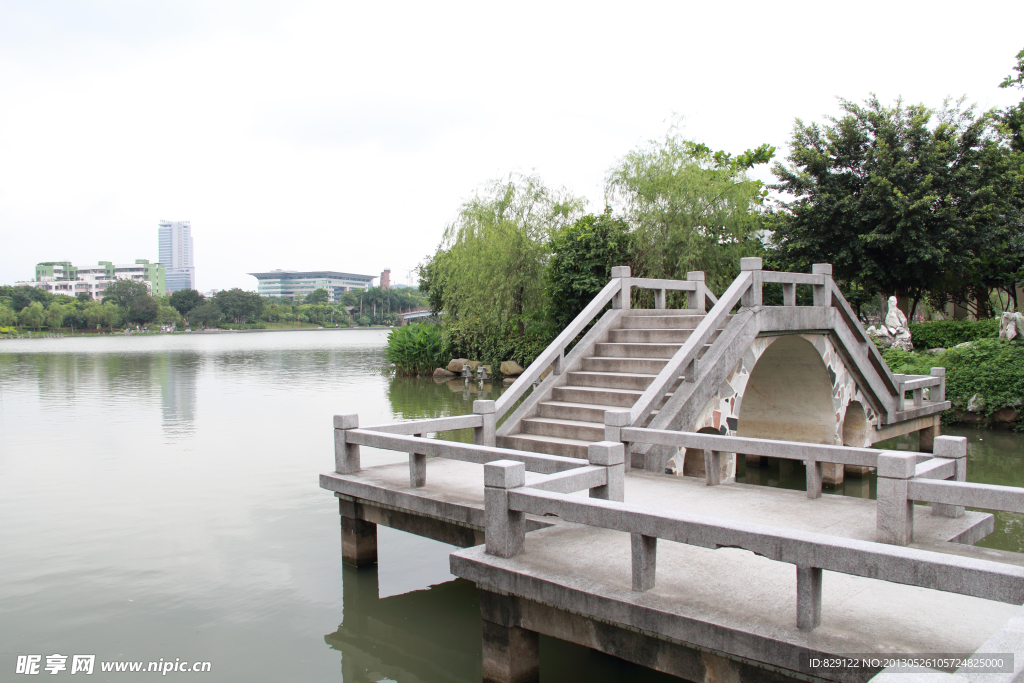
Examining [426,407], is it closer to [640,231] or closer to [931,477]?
[640,231]

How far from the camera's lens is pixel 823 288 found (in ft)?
32.2

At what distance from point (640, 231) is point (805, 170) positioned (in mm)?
4941

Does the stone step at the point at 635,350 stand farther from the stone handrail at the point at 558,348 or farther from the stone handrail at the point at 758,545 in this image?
the stone handrail at the point at 758,545

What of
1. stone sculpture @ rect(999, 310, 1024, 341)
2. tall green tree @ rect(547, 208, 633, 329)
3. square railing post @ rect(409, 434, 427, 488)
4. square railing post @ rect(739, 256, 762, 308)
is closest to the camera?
square railing post @ rect(409, 434, 427, 488)

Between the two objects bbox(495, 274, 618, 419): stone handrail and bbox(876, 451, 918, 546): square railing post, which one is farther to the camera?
bbox(495, 274, 618, 419): stone handrail

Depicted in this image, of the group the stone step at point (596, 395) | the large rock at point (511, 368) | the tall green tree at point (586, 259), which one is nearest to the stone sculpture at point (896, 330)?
the tall green tree at point (586, 259)

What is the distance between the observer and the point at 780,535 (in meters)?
3.56

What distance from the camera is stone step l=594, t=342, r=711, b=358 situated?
30.2 feet

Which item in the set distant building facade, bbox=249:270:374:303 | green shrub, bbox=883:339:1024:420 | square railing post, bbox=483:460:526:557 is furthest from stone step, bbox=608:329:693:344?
distant building facade, bbox=249:270:374:303

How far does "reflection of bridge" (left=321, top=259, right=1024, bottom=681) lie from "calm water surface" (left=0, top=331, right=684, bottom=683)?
750 millimetres

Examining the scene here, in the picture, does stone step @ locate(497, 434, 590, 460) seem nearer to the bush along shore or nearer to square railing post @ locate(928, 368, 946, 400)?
square railing post @ locate(928, 368, 946, 400)

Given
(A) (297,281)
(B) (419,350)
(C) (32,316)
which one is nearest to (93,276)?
(A) (297,281)

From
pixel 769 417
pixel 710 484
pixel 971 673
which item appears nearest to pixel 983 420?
pixel 769 417

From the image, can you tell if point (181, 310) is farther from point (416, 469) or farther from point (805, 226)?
point (416, 469)
